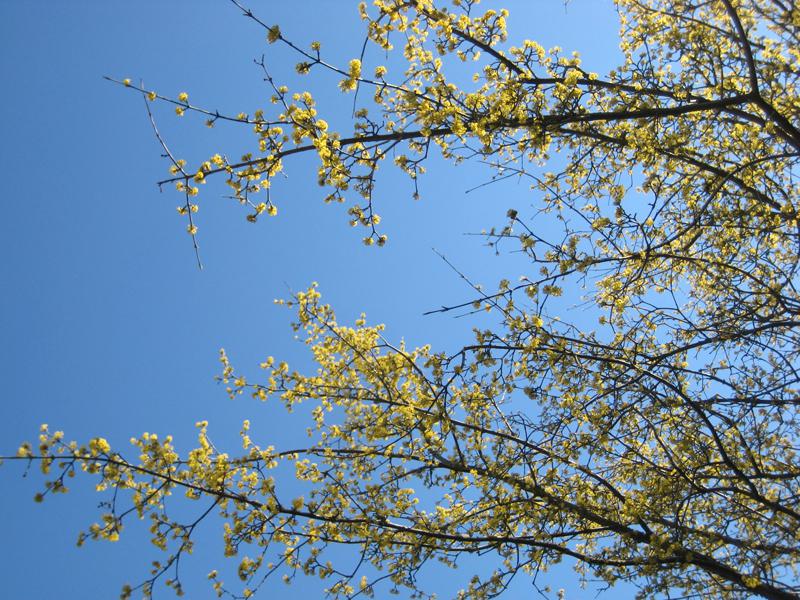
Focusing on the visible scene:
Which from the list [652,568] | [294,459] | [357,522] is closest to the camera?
[652,568]

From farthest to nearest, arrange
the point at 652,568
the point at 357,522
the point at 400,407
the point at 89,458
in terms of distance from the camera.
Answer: the point at 400,407
the point at 357,522
the point at 652,568
the point at 89,458

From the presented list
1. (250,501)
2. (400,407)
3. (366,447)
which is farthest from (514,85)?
(250,501)

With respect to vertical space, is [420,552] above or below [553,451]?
below

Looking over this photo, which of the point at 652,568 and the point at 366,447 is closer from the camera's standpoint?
the point at 652,568

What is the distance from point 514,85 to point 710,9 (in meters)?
3.52

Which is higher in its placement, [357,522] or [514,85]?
[514,85]

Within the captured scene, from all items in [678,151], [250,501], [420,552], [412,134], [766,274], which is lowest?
[420,552]

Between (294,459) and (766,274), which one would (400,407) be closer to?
(294,459)

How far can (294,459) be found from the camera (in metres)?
5.36

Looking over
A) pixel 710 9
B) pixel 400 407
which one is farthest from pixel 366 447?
pixel 710 9

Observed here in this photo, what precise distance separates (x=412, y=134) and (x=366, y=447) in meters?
2.75

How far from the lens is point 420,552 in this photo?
4.66 meters

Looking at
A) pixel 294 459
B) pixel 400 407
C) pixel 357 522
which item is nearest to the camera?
pixel 357 522

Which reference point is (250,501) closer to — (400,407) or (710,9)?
(400,407)
